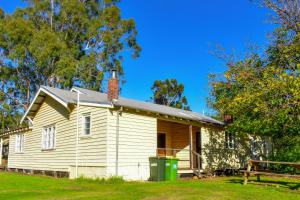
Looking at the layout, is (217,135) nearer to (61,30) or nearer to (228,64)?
(228,64)

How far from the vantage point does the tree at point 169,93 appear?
5747 centimetres

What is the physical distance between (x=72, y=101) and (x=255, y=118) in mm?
9652

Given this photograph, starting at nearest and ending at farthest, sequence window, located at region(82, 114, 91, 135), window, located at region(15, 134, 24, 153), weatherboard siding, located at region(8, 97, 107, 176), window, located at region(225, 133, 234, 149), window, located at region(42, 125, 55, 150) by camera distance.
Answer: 1. weatherboard siding, located at region(8, 97, 107, 176)
2. window, located at region(82, 114, 91, 135)
3. window, located at region(42, 125, 55, 150)
4. window, located at region(225, 133, 234, 149)
5. window, located at region(15, 134, 24, 153)

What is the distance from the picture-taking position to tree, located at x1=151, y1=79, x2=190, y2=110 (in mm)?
57469

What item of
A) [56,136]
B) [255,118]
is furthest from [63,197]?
[255,118]

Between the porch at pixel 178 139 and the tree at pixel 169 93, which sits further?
the tree at pixel 169 93

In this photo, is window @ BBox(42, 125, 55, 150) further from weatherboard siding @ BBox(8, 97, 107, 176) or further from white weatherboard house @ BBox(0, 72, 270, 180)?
weatherboard siding @ BBox(8, 97, 107, 176)

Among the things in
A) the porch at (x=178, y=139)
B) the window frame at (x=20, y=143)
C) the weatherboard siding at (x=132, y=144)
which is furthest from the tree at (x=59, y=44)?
the weatherboard siding at (x=132, y=144)

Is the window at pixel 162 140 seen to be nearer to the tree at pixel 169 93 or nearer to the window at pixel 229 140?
the window at pixel 229 140

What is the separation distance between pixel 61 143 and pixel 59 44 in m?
18.5

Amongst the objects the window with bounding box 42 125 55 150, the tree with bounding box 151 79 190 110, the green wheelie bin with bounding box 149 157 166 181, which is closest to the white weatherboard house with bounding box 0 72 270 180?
the window with bounding box 42 125 55 150

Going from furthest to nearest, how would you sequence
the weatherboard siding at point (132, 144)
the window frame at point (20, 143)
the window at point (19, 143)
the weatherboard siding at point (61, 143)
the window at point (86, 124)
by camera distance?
the window at point (19, 143)
the window frame at point (20, 143)
the window at point (86, 124)
the weatherboard siding at point (61, 143)
the weatherboard siding at point (132, 144)

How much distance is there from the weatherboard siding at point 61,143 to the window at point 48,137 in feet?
0.93

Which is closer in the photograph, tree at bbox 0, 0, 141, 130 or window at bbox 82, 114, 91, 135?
window at bbox 82, 114, 91, 135
